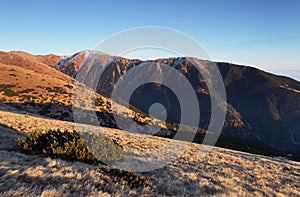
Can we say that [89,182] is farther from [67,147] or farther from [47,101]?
[47,101]

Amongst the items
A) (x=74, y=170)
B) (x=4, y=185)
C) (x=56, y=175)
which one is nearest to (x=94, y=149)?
(x=74, y=170)

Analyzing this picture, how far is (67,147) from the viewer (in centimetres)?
1455

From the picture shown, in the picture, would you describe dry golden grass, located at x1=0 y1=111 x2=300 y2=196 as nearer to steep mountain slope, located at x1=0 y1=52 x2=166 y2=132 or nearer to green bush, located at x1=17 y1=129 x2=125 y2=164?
green bush, located at x1=17 y1=129 x2=125 y2=164

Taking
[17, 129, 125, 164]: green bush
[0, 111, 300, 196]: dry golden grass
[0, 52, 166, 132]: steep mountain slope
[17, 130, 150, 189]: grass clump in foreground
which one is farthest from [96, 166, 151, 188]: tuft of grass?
[0, 52, 166, 132]: steep mountain slope

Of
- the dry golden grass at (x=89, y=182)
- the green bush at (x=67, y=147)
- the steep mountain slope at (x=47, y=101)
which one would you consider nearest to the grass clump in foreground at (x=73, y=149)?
the green bush at (x=67, y=147)

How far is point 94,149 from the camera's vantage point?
16.0 m

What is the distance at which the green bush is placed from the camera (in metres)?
14.3

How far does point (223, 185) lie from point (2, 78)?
72541 millimetres

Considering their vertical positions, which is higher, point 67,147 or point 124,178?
point 67,147

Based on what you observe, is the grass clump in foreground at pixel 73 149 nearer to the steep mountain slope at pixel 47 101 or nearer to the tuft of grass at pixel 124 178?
the tuft of grass at pixel 124 178

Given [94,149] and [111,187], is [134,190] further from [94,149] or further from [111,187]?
[94,149]

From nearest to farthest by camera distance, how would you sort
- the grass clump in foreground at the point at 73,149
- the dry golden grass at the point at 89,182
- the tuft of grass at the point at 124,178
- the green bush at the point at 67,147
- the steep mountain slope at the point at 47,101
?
the dry golden grass at the point at 89,182 → the tuft of grass at the point at 124,178 → the grass clump in foreground at the point at 73,149 → the green bush at the point at 67,147 → the steep mountain slope at the point at 47,101

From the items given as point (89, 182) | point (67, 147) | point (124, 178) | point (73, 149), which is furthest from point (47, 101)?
point (89, 182)

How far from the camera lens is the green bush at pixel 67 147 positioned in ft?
47.1
